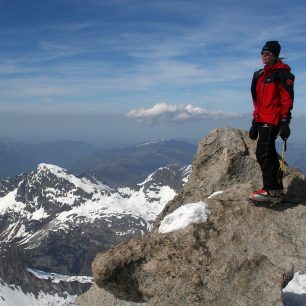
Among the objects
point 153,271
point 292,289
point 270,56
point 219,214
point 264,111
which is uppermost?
point 270,56

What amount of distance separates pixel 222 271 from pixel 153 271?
72.4 inches

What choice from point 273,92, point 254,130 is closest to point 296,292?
point 254,130

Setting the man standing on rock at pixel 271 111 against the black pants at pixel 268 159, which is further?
the black pants at pixel 268 159

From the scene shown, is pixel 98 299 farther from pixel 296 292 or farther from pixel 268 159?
pixel 268 159

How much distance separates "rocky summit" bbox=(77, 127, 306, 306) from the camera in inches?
405

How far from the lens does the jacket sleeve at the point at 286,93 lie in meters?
13.3

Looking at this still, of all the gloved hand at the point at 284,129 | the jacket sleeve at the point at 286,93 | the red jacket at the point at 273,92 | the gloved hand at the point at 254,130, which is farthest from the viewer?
the gloved hand at the point at 254,130

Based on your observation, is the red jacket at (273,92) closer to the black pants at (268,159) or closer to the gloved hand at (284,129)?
the gloved hand at (284,129)

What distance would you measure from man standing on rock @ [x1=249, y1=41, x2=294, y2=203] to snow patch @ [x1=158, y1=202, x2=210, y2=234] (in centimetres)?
224

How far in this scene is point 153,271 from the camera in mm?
11297

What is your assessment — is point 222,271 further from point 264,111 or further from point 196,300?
point 264,111

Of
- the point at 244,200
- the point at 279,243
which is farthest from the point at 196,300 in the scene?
the point at 244,200

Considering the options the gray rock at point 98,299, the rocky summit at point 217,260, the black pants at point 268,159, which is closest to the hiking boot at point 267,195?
the black pants at point 268,159

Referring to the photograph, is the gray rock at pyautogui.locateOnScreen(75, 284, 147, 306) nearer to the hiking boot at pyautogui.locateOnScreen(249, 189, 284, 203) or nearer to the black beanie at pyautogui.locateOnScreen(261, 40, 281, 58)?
the hiking boot at pyautogui.locateOnScreen(249, 189, 284, 203)
